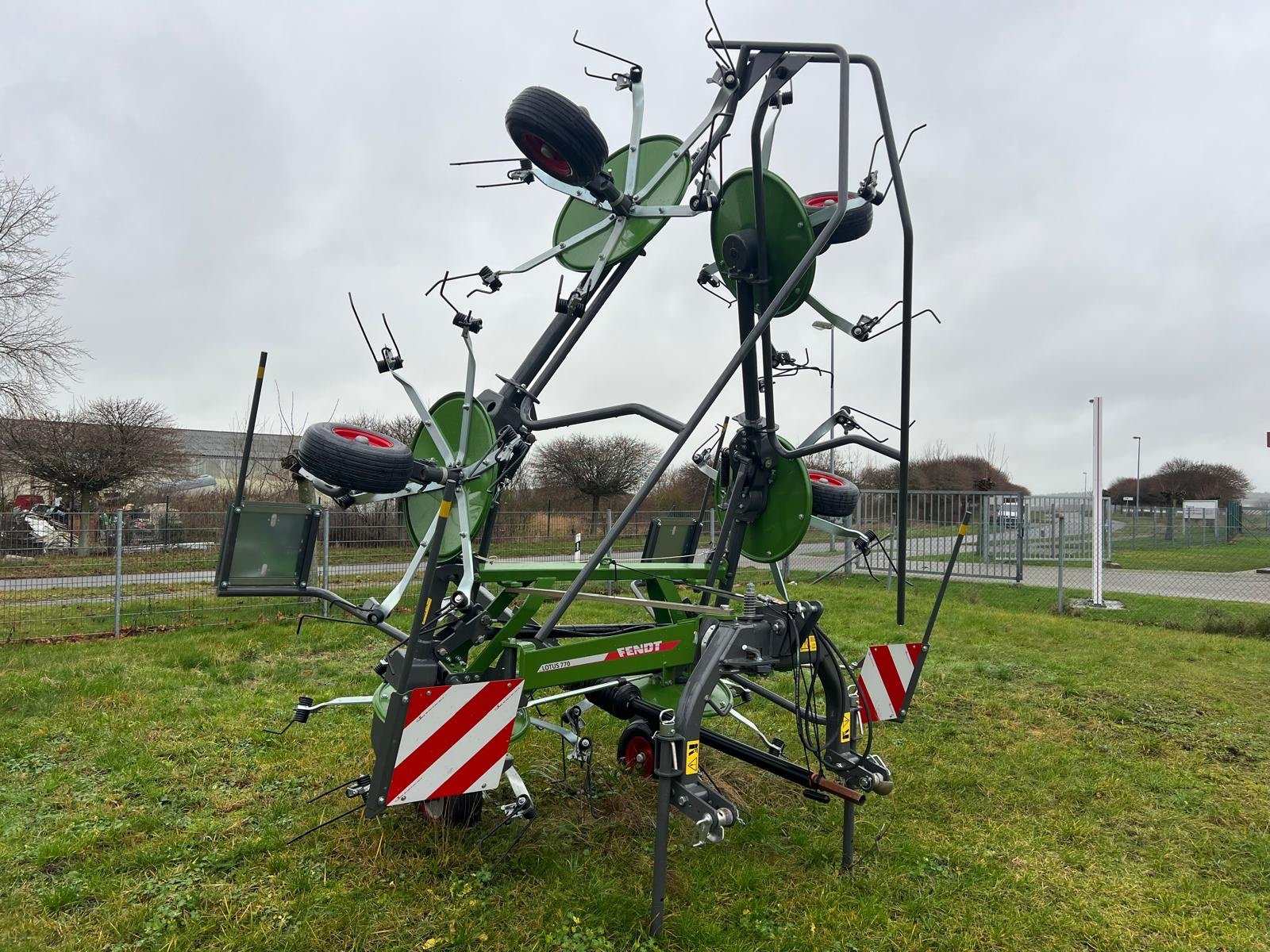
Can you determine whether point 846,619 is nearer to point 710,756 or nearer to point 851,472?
point 710,756

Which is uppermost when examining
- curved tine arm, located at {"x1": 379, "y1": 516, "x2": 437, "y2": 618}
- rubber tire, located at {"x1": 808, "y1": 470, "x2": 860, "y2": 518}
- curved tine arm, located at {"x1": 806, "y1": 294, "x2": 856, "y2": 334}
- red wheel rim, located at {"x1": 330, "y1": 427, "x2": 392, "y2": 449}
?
curved tine arm, located at {"x1": 806, "y1": 294, "x2": 856, "y2": 334}

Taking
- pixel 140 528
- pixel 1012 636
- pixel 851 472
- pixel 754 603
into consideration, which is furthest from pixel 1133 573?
pixel 140 528

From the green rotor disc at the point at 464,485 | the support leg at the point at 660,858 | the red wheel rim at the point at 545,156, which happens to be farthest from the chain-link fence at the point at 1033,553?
the support leg at the point at 660,858

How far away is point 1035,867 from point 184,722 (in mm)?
5394

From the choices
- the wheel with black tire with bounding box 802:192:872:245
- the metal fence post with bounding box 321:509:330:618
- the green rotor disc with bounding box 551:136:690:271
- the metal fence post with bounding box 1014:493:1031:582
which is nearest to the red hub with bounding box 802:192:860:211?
the wheel with black tire with bounding box 802:192:872:245

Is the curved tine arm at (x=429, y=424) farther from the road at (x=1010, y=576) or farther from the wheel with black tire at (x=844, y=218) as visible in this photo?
the road at (x=1010, y=576)

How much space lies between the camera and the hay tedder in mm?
3125

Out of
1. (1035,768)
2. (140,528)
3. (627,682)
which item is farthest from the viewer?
(140,528)

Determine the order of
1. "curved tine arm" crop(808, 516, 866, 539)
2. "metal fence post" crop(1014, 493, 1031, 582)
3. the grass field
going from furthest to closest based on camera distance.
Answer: "metal fence post" crop(1014, 493, 1031, 582) → "curved tine arm" crop(808, 516, 866, 539) → the grass field

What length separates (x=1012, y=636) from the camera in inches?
383

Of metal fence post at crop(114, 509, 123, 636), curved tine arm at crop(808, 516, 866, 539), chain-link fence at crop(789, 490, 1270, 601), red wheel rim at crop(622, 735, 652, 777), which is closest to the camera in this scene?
curved tine arm at crop(808, 516, 866, 539)

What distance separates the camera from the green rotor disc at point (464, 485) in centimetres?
378

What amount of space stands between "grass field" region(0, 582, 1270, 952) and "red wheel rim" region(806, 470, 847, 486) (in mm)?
1755

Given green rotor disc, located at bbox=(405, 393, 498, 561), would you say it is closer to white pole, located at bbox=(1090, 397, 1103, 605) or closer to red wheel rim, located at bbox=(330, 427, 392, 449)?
red wheel rim, located at bbox=(330, 427, 392, 449)
